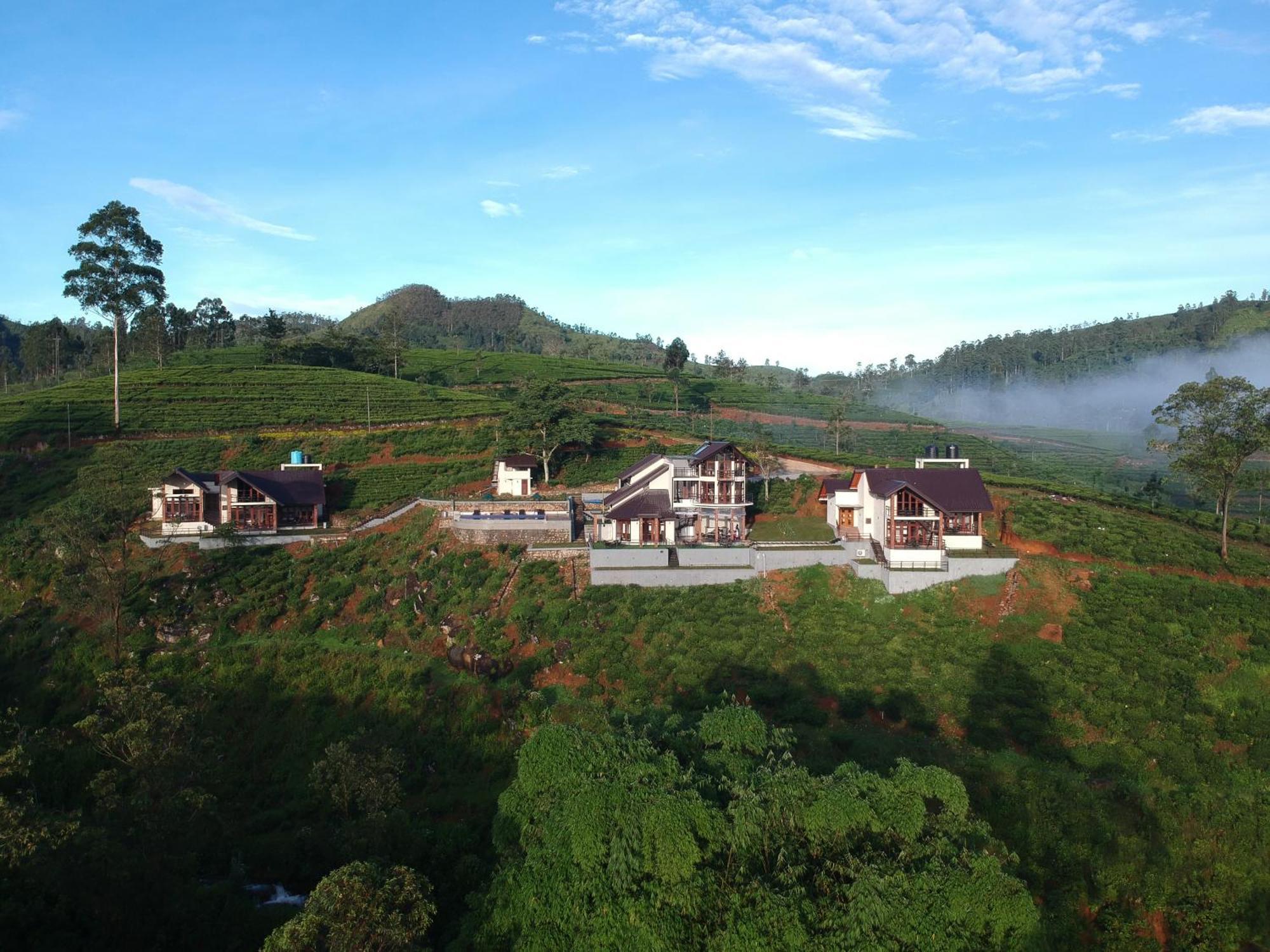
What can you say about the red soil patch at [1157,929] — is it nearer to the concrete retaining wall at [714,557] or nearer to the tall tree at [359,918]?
the tall tree at [359,918]

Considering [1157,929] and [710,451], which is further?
[710,451]

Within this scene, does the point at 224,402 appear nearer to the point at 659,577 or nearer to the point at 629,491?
the point at 629,491

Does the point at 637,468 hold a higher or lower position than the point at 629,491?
higher

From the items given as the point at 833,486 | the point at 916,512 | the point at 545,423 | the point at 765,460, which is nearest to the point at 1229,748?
the point at 916,512

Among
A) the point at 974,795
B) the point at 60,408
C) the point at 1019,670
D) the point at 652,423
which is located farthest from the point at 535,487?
the point at 60,408

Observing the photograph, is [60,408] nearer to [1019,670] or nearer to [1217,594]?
[1019,670]

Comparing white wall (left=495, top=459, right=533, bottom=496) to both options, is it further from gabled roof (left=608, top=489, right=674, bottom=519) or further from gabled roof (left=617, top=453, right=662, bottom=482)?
gabled roof (left=608, top=489, right=674, bottom=519)

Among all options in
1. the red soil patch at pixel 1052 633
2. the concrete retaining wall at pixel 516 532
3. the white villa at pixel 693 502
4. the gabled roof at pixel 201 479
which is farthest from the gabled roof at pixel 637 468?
the gabled roof at pixel 201 479
